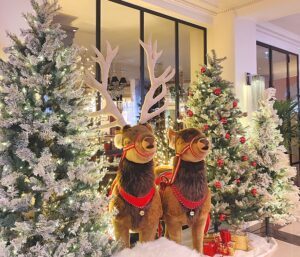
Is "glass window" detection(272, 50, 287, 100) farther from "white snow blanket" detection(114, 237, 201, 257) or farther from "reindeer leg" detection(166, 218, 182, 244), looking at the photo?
"white snow blanket" detection(114, 237, 201, 257)

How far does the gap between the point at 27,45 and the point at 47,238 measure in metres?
1.14

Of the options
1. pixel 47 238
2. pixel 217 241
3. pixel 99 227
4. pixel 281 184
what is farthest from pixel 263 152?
pixel 47 238

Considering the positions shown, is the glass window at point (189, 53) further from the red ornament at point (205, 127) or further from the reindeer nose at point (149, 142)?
the reindeer nose at point (149, 142)

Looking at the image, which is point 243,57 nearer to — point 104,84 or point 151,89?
point 151,89

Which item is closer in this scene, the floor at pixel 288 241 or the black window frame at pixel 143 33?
the floor at pixel 288 241

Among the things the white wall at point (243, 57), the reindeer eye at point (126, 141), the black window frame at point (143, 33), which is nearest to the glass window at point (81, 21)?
the black window frame at point (143, 33)

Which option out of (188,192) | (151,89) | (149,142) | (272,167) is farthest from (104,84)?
(272,167)

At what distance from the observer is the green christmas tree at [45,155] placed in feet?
5.64

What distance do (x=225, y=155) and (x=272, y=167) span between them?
2.48ft

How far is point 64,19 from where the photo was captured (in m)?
4.48

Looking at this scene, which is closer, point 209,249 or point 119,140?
point 119,140

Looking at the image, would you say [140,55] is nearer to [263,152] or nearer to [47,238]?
[263,152]

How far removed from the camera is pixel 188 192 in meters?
2.71

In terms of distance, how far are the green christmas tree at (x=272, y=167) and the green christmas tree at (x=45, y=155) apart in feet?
Answer: 8.63
